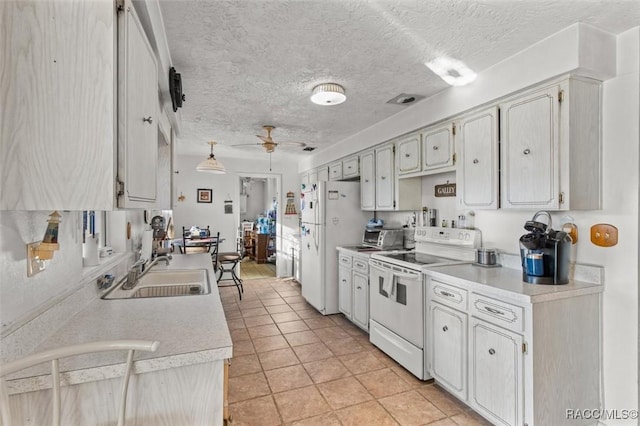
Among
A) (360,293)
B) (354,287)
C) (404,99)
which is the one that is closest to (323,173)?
A: (354,287)

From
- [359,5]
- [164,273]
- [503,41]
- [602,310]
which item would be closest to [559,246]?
[602,310]

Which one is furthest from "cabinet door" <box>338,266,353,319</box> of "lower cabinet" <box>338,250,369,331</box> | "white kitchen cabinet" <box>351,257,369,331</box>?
"white kitchen cabinet" <box>351,257,369,331</box>

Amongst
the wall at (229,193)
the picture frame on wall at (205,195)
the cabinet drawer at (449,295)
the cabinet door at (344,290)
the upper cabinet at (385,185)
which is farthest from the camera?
the picture frame on wall at (205,195)

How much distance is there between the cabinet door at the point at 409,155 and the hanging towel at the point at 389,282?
1067mm

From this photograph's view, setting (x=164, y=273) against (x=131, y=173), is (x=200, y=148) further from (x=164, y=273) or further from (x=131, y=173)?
(x=131, y=173)

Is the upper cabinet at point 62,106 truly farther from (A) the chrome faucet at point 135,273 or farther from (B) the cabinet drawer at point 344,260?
(B) the cabinet drawer at point 344,260

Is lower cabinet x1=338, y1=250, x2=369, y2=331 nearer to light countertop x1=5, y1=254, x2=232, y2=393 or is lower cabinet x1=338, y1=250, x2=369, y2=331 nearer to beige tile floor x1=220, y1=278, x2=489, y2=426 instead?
beige tile floor x1=220, y1=278, x2=489, y2=426

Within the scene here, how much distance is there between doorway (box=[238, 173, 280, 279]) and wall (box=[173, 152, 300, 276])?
0.11 meters

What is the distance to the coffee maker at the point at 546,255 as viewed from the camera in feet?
6.38

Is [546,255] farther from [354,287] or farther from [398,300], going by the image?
[354,287]

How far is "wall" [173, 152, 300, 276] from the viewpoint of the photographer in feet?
19.4

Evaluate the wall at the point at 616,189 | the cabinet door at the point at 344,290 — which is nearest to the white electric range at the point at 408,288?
the cabinet door at the point at 344,290

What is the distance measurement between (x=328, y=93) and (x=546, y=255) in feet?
6.31

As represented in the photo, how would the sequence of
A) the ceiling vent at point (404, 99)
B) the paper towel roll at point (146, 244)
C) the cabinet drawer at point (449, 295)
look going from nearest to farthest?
the cabinet drawer at point (449, 295), the paper towel roll at point (146, 244), the ceiling vent at point (404, 99)
